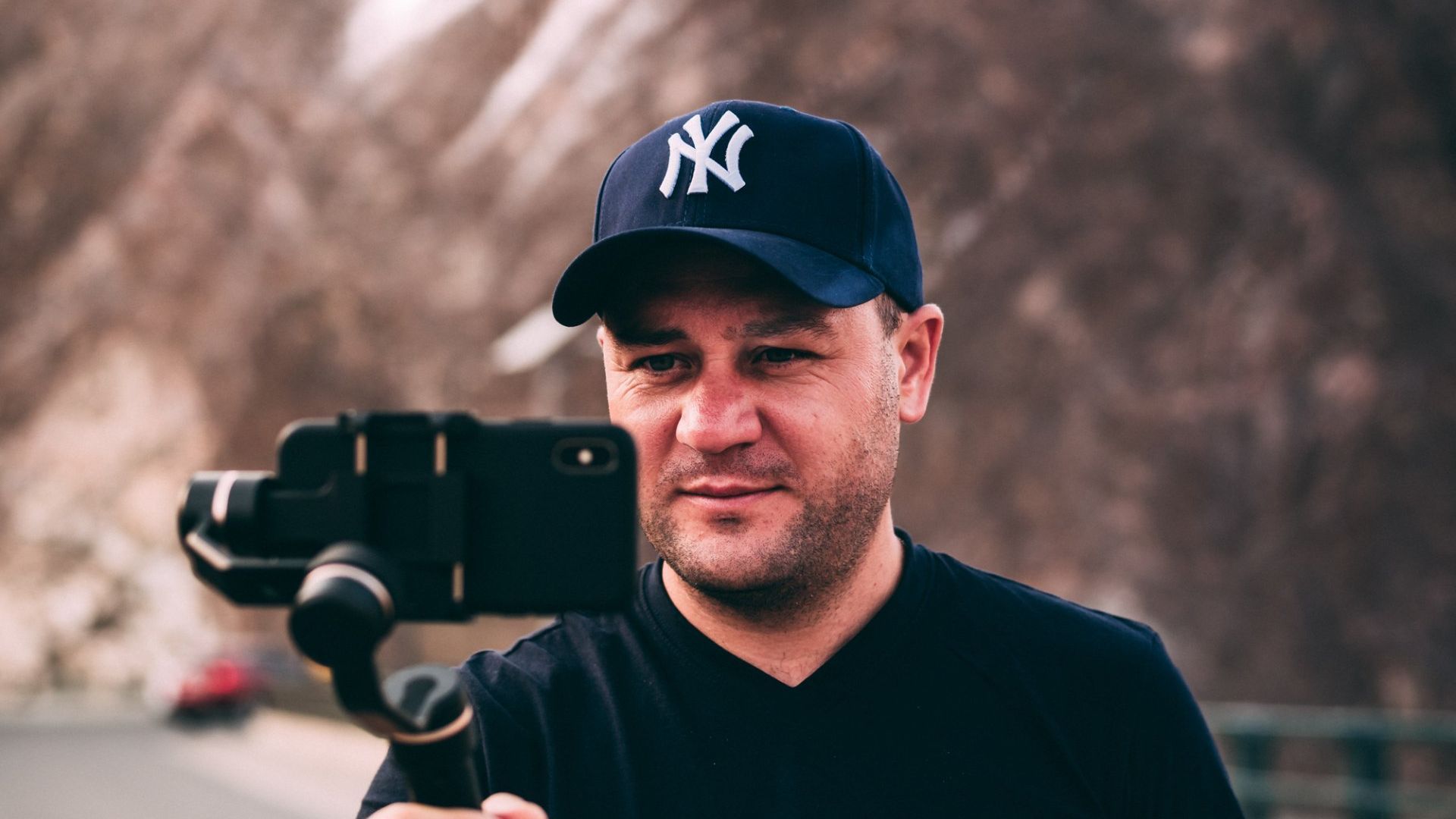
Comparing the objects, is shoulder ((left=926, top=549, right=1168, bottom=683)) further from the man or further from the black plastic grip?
the black plastic grip

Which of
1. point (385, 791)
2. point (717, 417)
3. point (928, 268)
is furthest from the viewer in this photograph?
point (928, 268)

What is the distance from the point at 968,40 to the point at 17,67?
35467 millimetres

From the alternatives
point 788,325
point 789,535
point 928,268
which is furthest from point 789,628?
point 928,268

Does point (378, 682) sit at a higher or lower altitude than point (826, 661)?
higher

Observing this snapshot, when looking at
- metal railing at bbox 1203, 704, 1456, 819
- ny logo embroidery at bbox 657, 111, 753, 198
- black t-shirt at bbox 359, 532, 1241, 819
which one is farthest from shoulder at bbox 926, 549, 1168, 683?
metal railing at bbox 1203, 704, 1456, 819

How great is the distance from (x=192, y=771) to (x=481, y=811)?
18623 mm

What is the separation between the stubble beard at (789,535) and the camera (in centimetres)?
226

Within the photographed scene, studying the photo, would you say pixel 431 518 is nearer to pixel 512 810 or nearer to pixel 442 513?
pixel 442 513

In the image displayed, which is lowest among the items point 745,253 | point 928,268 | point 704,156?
point 745,253

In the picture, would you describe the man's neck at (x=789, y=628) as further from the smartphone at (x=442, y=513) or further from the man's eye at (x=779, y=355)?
the smartphone at (x=442, y=513)

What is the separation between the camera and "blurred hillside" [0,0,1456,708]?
23.6m

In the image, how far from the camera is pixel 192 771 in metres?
18.5

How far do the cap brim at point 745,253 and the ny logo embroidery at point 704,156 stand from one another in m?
0.09

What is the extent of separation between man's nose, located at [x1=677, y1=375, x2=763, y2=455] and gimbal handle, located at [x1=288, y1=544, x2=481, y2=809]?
70 cm
